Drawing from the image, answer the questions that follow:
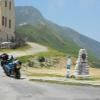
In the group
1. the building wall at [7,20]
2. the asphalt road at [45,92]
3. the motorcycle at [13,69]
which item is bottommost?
the asphalt road at [45,92]

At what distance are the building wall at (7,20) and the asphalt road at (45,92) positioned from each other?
60.8 m

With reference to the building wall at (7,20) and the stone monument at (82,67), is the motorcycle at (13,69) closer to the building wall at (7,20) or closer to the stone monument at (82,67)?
the stone monument at (82,67)

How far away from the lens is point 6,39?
103m

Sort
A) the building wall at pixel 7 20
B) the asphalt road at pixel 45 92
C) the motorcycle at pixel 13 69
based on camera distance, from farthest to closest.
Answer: the building wall at pixel 7 20
the motorcycle at pixel 13 69
the asphalt road at pixel 45 92

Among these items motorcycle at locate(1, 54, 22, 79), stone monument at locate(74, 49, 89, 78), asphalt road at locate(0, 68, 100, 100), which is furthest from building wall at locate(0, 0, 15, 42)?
asphalt road at locate(0, 68, 100, 100)

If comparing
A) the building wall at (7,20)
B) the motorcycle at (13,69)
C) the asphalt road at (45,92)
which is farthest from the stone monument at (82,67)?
the building wall at (7,20)

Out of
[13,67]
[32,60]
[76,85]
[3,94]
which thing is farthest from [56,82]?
[32,60]

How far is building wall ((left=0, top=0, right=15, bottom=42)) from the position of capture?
102 m

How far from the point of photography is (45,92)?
3519 centimetres

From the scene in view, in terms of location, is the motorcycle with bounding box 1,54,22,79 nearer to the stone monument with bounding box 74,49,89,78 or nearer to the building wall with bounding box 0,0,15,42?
the stone monument with bounding box 74,49,89,78

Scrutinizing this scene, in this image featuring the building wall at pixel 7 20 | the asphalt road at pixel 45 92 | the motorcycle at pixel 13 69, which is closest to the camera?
the asphalt road at pixel 45 92

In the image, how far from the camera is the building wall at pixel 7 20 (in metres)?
102

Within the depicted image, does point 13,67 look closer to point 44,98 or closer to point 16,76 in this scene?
point 16,76

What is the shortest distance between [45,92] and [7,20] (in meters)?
70.3
